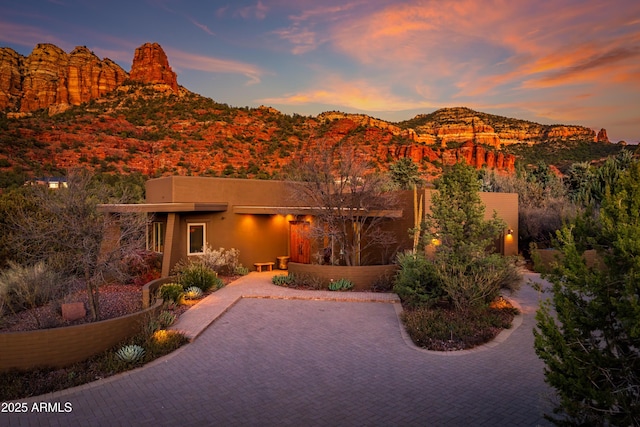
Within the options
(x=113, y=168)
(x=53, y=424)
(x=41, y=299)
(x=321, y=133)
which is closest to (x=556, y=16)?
(x=53, y=424)

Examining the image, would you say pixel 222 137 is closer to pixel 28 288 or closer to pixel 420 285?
pixel 28 288

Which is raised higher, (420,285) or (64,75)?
(64,75)

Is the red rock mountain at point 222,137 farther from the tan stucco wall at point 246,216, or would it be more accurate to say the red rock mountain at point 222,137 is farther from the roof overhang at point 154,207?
the roof overhang at point 154,207

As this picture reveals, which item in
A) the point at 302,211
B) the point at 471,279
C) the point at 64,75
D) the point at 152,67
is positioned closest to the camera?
the point at 471,279

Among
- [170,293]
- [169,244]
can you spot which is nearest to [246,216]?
[169,244]

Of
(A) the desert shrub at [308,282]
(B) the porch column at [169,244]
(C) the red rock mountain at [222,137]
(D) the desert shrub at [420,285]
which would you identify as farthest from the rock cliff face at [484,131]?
(D) the desert shrub at [420,285]

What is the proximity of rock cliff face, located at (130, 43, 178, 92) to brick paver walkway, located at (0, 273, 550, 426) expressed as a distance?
5206cm

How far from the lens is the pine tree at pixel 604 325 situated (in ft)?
9.53

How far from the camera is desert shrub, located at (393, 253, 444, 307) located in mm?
9398

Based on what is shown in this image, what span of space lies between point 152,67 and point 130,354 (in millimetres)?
58213

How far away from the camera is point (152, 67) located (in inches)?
2186

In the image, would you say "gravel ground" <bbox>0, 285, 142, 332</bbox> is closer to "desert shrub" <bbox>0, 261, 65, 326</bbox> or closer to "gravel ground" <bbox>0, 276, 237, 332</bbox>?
"gravel ground" <bbox>0, 276, 237, 332</bbox>

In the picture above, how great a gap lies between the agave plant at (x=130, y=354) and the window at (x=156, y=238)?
959 centimetres

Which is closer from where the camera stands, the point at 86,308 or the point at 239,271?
the point at 86,308
